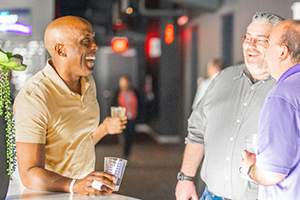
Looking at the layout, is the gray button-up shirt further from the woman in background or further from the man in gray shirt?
the woman in background

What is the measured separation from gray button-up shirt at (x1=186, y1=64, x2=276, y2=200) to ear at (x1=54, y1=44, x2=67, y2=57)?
0.90m

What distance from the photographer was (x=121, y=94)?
7656 millimetres

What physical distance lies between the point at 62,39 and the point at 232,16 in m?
5.61

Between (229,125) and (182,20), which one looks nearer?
(229,125)

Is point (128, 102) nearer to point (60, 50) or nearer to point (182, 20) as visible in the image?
point (182, 20)

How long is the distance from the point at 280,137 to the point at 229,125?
85 cm

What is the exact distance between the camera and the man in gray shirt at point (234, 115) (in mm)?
2139

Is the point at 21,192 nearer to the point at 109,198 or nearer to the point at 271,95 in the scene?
the point at 109,198

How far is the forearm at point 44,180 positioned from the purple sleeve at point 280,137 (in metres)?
0.89

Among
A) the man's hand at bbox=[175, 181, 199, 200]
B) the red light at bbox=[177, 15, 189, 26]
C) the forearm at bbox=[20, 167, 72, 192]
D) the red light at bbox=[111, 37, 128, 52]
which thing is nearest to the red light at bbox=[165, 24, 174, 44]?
the red light at bbox=[177, 15, 189, 26]

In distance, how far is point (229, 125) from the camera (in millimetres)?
2219

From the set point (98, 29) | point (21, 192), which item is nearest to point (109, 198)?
point (21, 192)

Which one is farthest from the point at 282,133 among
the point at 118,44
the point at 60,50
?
the point at 118,44

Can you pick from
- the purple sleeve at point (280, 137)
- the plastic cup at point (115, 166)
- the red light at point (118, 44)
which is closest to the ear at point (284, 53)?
the purple sleeve at point (280, 137)
